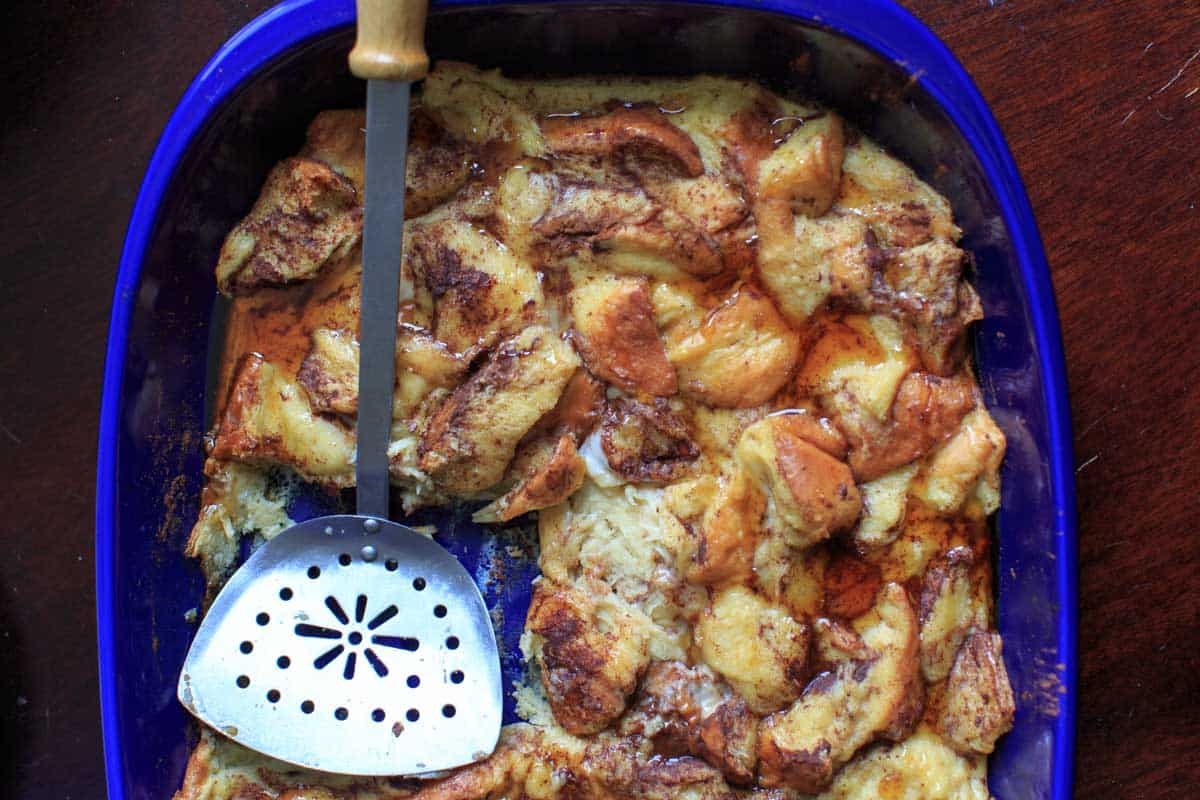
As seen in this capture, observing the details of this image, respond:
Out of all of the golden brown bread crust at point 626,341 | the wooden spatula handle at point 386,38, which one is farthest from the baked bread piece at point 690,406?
the wooden spatula handle at point 386,38

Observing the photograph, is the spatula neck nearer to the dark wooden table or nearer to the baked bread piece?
the baked bread piece

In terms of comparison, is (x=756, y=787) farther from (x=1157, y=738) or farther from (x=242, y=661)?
(x=242, y=661)

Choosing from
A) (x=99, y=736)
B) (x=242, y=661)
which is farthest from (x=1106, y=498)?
(x=99, y=736)

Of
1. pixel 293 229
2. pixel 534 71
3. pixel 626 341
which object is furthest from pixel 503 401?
pixel 534 71

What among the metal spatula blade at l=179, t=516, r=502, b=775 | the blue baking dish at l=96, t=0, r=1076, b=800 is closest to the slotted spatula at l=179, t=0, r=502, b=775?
the metal spatula blade at l=179, t=516, r=502, b=775

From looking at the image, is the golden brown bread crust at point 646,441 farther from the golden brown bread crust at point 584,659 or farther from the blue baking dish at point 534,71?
the blue baking dish at point 534,71

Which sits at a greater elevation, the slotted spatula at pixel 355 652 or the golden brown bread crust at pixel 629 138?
the golden brown bread crust at pixel 629 138
